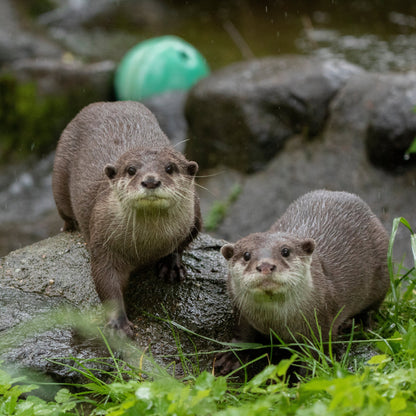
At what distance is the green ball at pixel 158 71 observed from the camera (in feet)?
27.1

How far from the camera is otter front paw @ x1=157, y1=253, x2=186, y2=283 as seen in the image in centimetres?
349

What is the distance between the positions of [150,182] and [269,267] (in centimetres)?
64

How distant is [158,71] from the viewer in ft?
27.1

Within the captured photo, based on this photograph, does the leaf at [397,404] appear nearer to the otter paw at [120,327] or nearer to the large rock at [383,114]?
the otter paw at [120,327]

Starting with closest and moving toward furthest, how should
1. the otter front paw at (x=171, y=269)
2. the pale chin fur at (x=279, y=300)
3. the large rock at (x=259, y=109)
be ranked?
1. the pale chin fur at (x=279, y=300)
2. the otter front paw at (x=171, y=269)
3. the large rock at (x=259, y=109)

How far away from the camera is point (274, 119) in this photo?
677 cm

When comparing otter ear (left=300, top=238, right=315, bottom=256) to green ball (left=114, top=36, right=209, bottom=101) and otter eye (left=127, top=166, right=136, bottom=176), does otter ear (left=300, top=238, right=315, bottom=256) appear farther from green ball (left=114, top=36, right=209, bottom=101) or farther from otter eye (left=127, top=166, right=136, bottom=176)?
green ball (left=114, top=36, right=209, bottom=101)

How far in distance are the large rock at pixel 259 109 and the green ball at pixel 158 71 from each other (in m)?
1.17

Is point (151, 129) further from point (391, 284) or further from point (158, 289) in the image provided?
point (391, 284)

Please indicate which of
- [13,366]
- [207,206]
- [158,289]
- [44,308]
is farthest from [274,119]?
[13,366]

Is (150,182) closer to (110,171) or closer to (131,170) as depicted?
(131,170)

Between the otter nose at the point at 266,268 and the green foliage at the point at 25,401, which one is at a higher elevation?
the otter nose at the point at 266,268

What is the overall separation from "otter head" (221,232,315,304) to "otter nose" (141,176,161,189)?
17.4 inches

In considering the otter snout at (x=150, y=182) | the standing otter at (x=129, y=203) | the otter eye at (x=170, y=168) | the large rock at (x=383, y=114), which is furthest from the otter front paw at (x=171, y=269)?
the large rock at (x=383, y=114)
